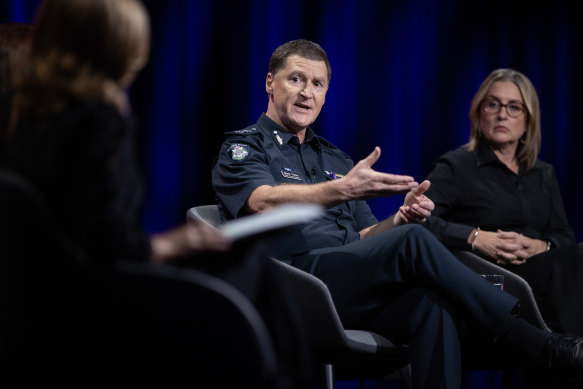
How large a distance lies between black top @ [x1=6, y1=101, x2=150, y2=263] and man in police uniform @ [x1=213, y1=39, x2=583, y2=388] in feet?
2.93

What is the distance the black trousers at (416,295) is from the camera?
180 cm

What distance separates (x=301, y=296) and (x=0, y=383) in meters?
0.93

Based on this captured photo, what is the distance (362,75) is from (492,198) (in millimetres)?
991

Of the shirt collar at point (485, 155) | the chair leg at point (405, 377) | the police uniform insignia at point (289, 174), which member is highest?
the shirt collar at point (485, 155)

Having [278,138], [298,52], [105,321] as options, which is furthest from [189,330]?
[298,52]

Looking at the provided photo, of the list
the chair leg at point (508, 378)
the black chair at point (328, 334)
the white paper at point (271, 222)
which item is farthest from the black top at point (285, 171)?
the white paper at point (271, 222)

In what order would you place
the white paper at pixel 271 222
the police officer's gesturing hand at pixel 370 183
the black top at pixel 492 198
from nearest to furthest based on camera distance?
the white paper at pixel 271 222, the police officer's gesturing hand at pixel 370 183, the black top at pixel 492 198

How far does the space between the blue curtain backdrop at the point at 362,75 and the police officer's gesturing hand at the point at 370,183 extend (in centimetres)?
119

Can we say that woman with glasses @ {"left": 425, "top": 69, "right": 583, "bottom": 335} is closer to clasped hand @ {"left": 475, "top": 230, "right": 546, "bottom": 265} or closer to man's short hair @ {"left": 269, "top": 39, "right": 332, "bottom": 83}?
clasped hand @ {"left": 475, "top": 230, "right": 546, "bottom": 265}

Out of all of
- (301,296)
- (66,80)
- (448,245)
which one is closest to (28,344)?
(66,80)

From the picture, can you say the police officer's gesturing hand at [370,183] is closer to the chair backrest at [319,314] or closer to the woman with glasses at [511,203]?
the chair backrest at [319,314]

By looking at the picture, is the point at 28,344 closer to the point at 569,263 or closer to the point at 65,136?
the point at 65,136

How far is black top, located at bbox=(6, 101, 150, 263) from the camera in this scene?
3.12 feet

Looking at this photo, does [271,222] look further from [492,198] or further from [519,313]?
[492,198]
